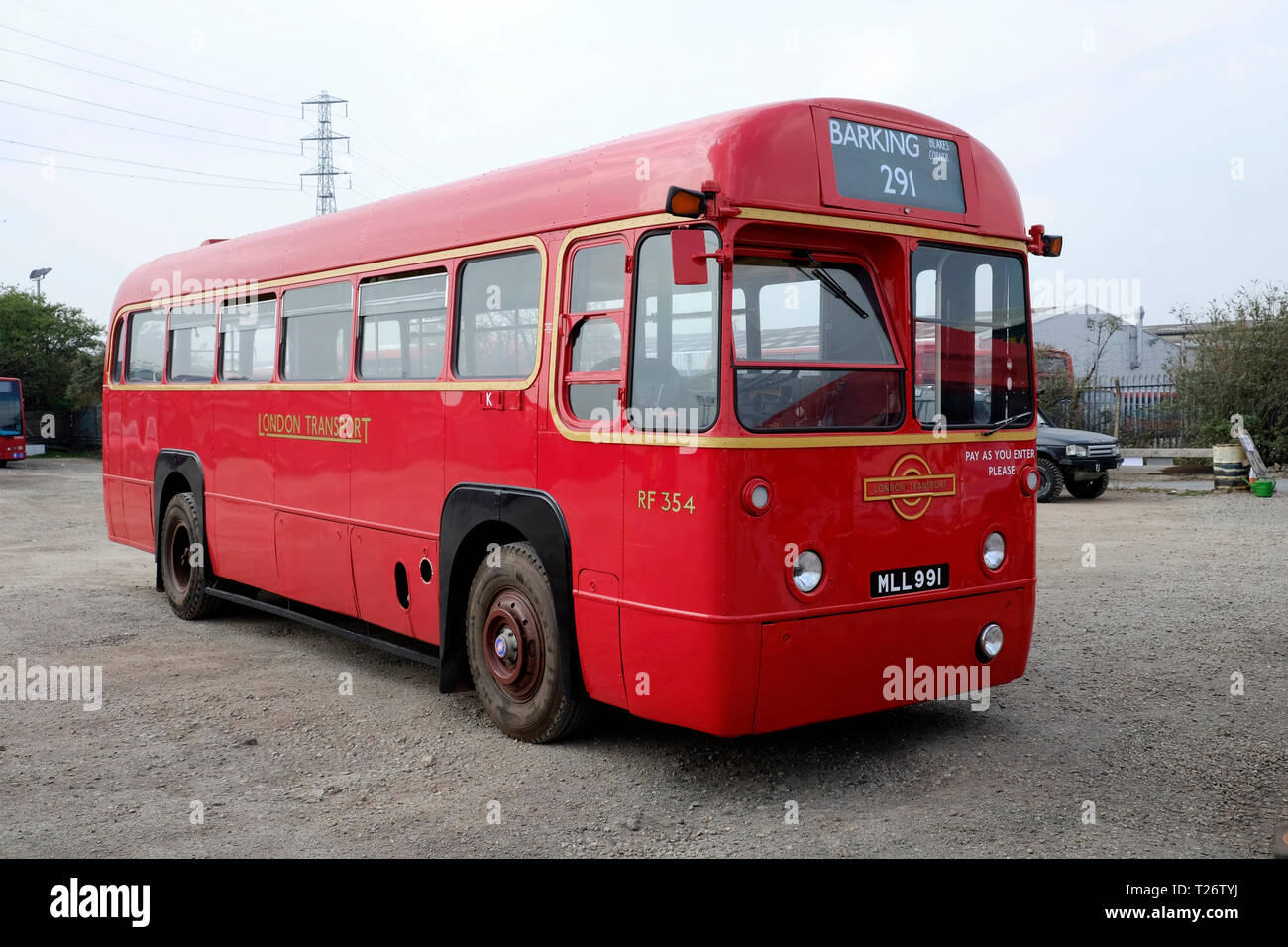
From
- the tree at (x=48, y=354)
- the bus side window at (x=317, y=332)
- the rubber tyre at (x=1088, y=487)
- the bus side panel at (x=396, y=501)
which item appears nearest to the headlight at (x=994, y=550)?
the bus side panel at (x=396, y=501)

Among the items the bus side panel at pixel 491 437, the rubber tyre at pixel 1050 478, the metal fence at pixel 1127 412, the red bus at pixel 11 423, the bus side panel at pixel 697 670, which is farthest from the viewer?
the red bus at pixel 11 423

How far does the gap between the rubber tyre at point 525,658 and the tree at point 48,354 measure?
3393cm

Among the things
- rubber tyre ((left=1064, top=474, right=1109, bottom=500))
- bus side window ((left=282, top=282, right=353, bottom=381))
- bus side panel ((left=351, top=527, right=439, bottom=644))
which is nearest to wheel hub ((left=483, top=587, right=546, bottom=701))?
bus side panel ((left=351, top=527, right=439, bottom=644))

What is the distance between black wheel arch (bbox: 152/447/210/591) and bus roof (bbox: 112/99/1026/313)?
8.14 feet

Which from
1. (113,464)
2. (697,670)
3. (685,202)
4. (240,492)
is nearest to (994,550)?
(697,670)

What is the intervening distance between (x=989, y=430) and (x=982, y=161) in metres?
1.32

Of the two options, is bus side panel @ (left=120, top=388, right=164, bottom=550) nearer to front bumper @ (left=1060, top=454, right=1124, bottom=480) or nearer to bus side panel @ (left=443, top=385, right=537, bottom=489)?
bus side panel @ (left=443, top=385, right=537, bottom=489)

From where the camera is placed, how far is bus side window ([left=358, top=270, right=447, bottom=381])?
22.0 ft

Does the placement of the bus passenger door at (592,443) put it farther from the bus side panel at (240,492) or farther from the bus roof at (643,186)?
the bus side panel at (240,492)

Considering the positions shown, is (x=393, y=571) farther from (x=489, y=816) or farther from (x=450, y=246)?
(x=489, y=816)

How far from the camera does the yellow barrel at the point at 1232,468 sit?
19438 millimetres

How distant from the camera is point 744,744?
19.4 ft

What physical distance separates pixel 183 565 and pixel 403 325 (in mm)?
4048
